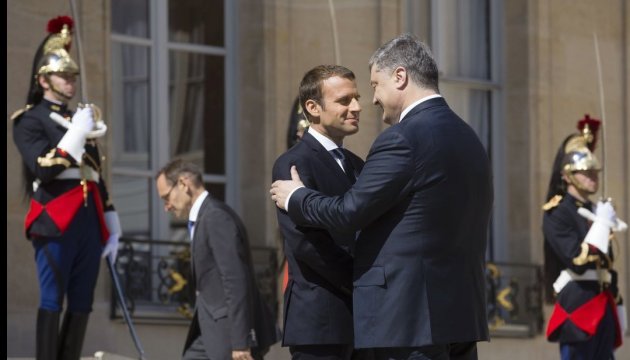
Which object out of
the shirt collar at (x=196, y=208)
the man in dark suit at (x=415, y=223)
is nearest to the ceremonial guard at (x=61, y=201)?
the shirt collar at (x=196, y=208)

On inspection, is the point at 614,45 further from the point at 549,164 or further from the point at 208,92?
the point at 208,92

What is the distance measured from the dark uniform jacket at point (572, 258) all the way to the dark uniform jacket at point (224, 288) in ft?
9.50

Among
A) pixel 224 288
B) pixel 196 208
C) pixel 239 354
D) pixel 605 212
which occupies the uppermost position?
pixel 196 208

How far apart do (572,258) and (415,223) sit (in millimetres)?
5287

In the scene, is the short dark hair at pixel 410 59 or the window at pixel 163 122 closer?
the short dark hair at pixel 410 59

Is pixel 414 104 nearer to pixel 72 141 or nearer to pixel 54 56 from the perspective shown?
pixel 72 141

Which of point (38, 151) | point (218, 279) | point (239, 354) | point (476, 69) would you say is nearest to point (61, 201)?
point (38, 151)

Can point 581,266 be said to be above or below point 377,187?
below

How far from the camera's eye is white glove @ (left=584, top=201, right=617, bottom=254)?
11438 mm

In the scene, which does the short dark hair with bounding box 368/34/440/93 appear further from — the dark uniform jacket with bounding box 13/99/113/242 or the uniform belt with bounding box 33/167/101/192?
the uniform belt with bounding box 33/167/101/192

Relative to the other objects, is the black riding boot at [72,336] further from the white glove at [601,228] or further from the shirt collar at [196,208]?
the white glove at [601,228]

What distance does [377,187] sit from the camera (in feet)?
20.7

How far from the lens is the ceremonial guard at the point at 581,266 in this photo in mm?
11461

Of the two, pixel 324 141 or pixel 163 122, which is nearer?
pixel 324 141
